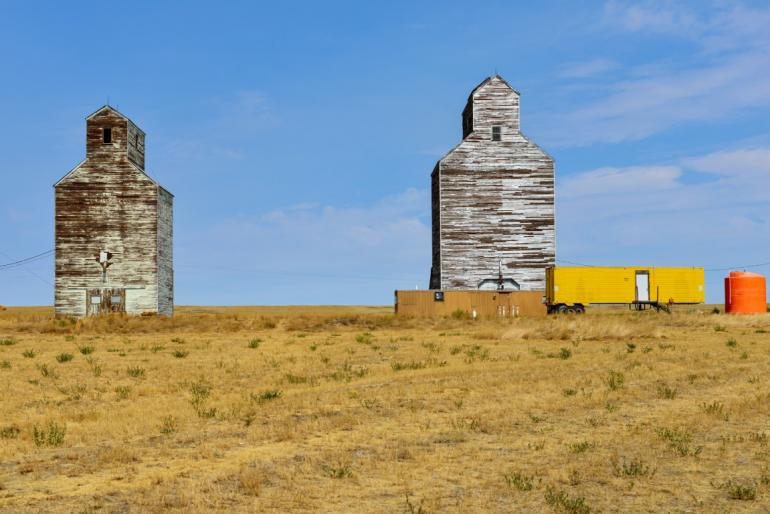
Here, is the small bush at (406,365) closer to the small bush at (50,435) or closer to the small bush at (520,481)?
the small bush at (50,435)

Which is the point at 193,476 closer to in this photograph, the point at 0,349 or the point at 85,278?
the point at 0,349

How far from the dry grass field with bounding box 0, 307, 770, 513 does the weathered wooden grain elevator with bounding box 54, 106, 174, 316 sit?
22430 millimetres

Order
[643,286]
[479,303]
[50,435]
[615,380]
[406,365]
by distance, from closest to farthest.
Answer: [50,435] < [615,380] < [406,365] < [479,303] < [643,286]

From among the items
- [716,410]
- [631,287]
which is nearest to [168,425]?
[716,410]

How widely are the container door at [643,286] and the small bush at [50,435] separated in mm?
48684

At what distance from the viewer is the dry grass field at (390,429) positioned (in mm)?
9445

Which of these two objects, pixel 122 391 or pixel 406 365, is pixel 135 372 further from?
pixel 406 365

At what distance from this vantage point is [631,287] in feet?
189

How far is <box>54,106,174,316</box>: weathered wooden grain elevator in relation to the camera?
168ft

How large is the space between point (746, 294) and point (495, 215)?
15789 millimetres

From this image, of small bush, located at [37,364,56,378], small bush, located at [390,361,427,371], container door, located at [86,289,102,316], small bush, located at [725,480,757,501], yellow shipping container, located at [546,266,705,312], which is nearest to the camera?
small bush, located at [725,480,757,501]

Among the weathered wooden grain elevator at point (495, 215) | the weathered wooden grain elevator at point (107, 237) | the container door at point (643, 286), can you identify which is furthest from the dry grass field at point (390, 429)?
the container door at point (643, 286)

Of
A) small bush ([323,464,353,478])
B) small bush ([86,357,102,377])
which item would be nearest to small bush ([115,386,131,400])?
small bush ([86,357,102,377])

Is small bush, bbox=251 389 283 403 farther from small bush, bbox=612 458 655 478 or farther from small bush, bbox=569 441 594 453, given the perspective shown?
small bush, bbox=612 458 655 478
